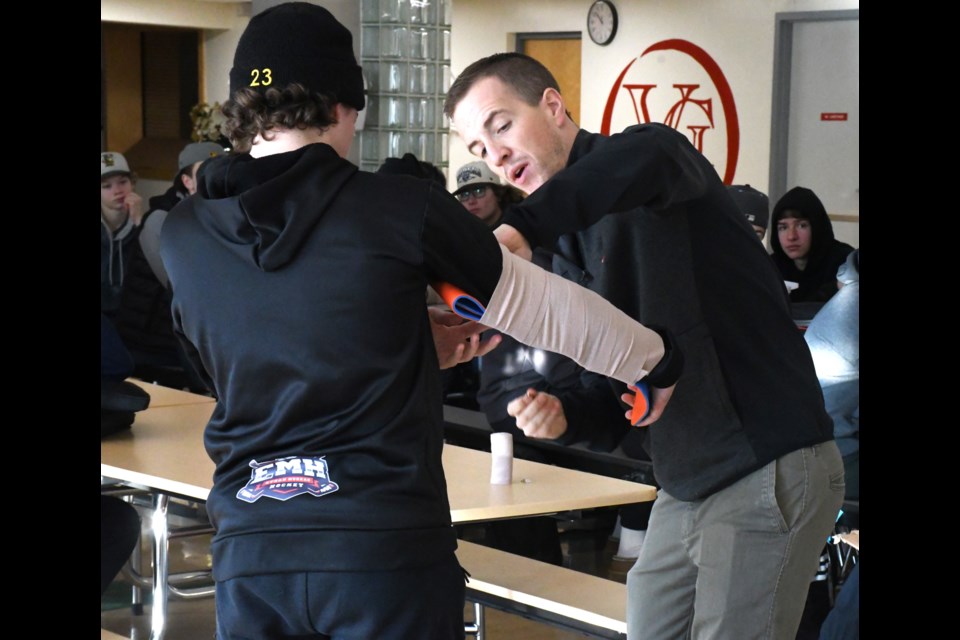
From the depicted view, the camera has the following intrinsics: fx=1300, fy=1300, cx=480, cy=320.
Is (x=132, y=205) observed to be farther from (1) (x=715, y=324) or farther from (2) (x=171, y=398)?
(1) (x=715, y=324)

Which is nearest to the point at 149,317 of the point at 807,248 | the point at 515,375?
the point at 515,375

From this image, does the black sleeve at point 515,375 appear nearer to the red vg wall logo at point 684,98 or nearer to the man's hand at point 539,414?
the man's hand at point 539,414

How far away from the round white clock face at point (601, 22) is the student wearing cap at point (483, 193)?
4535 millimetres

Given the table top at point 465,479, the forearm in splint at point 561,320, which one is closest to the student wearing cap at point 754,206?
the table top at point 465,479

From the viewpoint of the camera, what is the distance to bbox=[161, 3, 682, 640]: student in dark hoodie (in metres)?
1.57

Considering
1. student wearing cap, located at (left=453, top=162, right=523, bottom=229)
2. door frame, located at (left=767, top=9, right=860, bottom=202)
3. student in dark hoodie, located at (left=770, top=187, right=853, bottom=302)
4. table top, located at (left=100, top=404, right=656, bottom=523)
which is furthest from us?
door frame, located at (left=767, top=9, right=860, bottom=202)

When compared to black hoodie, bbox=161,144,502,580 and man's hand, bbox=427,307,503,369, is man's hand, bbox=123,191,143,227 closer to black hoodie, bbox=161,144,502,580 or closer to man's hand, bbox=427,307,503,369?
man's hand, bbox=427,307,503,369

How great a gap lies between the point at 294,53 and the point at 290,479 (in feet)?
1.76

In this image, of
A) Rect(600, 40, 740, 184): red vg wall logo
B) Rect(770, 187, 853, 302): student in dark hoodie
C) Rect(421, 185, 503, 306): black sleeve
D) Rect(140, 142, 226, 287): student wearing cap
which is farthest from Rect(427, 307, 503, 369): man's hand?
Rect(600, 40, 740, 184): red vg wall logo

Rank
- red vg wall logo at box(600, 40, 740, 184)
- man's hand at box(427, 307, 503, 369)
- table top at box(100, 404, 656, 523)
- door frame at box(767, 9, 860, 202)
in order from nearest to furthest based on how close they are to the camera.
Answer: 1. man's hand at box(427, 307, 503, 369)
2. table top at box(100, 404, 656, 523)
3. door frame at box(767, 9, 860, 202)
4. red vg wall logo at box(600, 40, 740, 184)

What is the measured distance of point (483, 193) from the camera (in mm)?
6527

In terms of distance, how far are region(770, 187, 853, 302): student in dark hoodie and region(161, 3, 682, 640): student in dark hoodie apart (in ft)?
17.6
